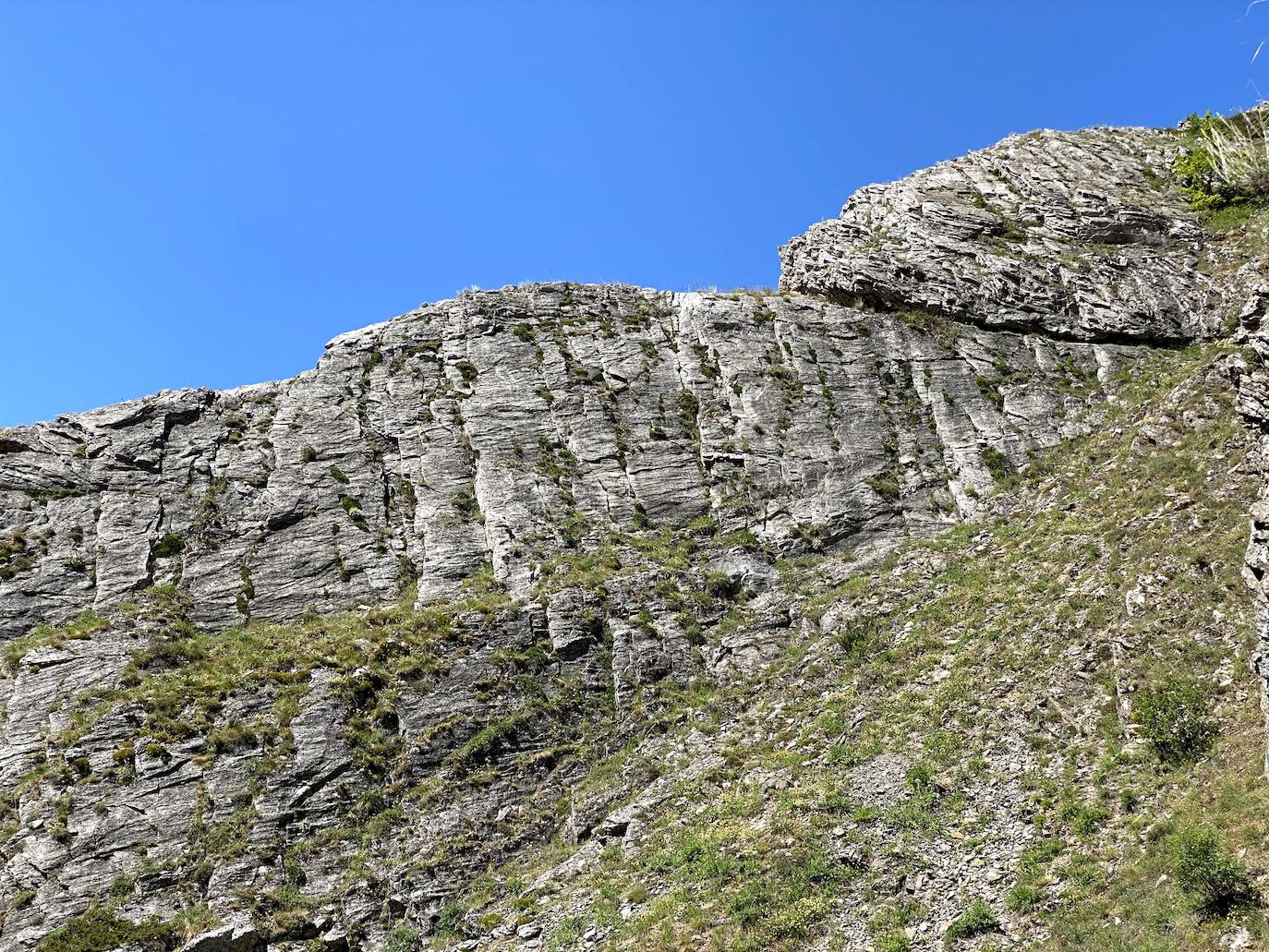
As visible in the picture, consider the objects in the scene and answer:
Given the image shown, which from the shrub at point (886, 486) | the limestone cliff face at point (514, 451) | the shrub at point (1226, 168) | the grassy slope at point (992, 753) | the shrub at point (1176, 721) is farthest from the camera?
the shrub at point (1226, 168)

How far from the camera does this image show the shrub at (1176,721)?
18.0m

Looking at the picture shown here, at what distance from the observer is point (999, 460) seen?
3447cm

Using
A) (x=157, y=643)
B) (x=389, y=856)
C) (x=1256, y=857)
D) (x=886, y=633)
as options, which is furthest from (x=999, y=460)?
(x=157, y=643)

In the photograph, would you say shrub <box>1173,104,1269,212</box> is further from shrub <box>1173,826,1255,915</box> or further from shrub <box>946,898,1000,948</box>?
shrub <box>946,898,1000,948</box>

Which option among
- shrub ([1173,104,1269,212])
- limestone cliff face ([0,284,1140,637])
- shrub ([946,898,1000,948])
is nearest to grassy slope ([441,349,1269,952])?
shrub ([946,898,1000,948])

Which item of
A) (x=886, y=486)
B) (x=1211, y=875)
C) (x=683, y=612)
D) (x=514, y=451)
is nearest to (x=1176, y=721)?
(x=1211, y=875)

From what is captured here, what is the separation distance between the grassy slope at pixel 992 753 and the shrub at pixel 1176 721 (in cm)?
22

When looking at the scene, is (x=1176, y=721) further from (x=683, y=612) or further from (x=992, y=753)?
(x=683, y=612)

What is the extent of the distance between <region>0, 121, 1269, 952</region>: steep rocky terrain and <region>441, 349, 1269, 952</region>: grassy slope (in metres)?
0.10

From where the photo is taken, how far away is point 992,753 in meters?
20.9

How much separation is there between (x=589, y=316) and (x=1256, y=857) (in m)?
34.3

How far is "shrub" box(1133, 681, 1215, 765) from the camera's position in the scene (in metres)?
18.0

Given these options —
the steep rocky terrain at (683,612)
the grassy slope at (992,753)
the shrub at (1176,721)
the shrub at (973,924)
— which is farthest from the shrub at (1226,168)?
the shrub at (973,924)

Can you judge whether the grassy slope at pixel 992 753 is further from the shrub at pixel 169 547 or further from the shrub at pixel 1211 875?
the shrub at pixel 169 547
